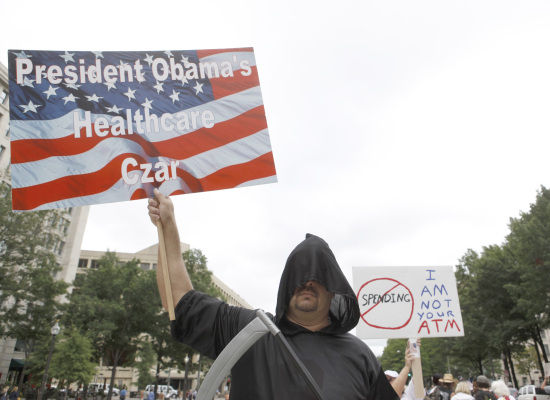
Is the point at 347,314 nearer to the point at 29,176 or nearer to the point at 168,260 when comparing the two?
the point at 168,260

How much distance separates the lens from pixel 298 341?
2188 mm

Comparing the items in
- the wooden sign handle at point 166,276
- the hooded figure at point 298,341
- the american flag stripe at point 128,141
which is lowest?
the hooded figure at point 298,341

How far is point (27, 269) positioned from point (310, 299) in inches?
1059

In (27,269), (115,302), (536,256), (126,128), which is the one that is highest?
(27,269)

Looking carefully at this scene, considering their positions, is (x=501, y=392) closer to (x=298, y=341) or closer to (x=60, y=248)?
(x=298, y=341)

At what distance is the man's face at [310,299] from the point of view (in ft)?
7.28

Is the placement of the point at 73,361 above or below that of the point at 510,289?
below

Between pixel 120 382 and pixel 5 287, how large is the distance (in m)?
57.9

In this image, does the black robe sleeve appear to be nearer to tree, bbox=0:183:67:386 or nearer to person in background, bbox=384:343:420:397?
person in background, bbox=384:343:420:397

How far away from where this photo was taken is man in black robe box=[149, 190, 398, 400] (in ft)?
6.61

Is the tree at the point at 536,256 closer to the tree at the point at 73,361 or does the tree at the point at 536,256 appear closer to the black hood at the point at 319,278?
the black hood at the point at 319,278

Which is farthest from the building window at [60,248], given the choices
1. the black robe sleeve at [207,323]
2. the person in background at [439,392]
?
the black robe sleeve at [207,323]

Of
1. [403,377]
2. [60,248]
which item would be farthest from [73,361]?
[403,377]

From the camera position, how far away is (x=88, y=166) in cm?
323
